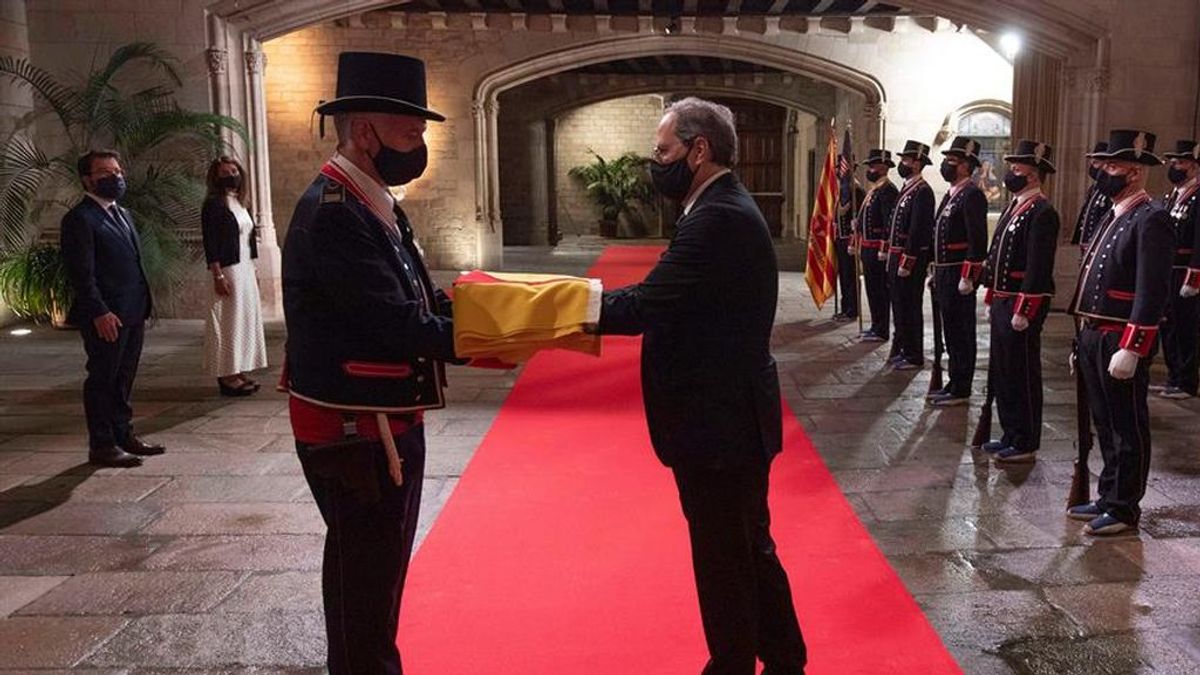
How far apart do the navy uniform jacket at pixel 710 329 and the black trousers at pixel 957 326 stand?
4.16 meters

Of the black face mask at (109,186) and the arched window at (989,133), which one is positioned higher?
the arched window at (989,133)

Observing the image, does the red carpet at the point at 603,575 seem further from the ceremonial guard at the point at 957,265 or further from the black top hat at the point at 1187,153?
the black top hat at the point at 1187,153

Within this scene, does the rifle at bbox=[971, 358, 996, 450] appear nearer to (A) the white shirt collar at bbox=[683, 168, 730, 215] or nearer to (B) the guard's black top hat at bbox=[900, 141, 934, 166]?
(B) the guard's black top hat at bbox=[900, 141, 934, 166]

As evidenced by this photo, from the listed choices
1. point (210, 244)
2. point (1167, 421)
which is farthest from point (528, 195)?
point (1167, 421)

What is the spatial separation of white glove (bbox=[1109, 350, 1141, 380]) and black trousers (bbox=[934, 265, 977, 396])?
2.36 m

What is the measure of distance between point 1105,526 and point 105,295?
183 inches

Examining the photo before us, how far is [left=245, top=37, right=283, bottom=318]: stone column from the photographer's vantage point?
976cm

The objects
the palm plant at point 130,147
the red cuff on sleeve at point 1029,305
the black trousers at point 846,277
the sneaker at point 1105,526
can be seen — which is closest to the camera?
the sneaker at point 1105,526

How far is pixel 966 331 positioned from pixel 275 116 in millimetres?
11471

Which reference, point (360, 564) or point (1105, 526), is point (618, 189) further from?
point (360, 564)

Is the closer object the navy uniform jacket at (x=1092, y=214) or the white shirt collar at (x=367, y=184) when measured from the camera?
the white shirt collar at (x=367, y=184)

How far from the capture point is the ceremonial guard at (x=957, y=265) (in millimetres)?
6113

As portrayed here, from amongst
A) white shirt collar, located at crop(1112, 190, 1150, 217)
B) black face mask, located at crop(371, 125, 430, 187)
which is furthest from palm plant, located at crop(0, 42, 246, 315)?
white shirt collar, located at crop(1112, 190, 1150, 217)

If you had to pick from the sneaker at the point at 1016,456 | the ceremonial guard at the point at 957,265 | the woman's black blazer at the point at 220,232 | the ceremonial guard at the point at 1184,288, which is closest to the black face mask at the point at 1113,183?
the sneaker at the point at 1016,456
